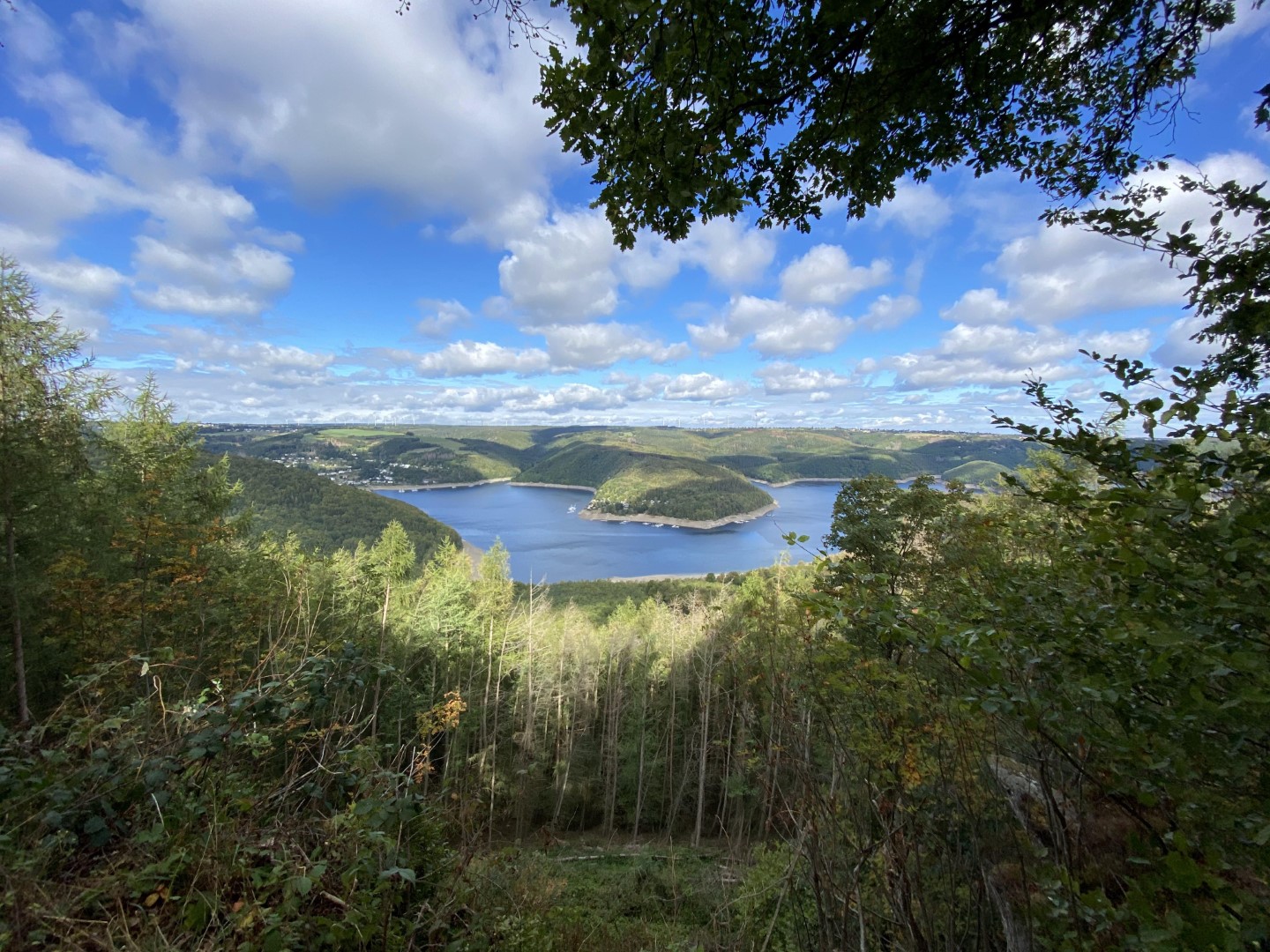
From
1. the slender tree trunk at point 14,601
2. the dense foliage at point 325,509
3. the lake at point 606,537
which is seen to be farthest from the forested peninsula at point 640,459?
the slender tree trunk at point 14,601

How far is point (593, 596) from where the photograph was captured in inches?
1676

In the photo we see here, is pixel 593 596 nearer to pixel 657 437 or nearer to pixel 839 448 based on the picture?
pixel 839 448

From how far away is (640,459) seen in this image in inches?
5315

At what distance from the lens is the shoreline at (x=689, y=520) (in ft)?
291

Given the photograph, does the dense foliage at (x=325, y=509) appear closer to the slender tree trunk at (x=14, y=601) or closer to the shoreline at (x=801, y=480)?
the slender tree trunk at (x=14, y=601)

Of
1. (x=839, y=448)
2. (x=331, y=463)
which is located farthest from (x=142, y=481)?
(x=839, y=448)

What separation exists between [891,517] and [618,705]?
12.2 meters

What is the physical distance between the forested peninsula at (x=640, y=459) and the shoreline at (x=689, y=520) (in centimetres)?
36

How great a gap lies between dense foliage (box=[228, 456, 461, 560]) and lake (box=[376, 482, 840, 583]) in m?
9.26

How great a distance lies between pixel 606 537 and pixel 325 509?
137 ft

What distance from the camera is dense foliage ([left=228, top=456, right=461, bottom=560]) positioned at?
4609 cm

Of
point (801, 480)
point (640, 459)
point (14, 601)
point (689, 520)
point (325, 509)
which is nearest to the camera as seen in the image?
point (14, 601)

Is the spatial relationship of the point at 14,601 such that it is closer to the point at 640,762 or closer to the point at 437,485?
the point at 640,762

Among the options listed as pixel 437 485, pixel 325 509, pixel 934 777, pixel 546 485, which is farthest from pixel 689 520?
pixel 934 777
